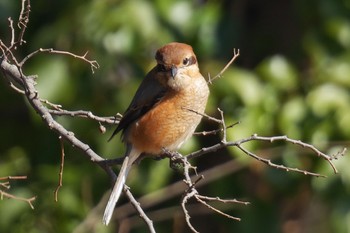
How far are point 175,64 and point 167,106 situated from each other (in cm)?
18

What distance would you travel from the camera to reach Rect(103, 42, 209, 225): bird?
12.9 ft

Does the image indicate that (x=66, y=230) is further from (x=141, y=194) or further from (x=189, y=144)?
(x=189, y=144)

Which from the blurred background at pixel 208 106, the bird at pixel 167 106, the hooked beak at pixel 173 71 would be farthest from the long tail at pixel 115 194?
the blurred background at pixel 208 106

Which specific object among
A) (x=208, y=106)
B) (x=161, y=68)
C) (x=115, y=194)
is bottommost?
(x=208, y=106)

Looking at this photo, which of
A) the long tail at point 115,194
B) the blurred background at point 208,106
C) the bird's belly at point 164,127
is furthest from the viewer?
the blurred background at point 208,106

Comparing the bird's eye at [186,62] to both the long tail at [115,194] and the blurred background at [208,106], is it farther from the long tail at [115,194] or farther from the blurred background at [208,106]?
the blurred background at [208,106]

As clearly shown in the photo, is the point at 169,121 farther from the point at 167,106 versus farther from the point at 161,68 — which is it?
the point at 161,68

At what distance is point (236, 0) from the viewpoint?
566cm

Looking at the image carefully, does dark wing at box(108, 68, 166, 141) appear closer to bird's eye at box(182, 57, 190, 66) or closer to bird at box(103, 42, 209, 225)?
bird at box(103, 42, 209, 225)

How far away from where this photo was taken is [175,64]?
3.96 meters

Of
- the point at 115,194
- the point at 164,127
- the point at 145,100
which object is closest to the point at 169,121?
the point at 164,127

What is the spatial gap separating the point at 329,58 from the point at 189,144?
39.5 inches

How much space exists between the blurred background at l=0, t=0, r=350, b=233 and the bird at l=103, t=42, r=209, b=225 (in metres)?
0.79

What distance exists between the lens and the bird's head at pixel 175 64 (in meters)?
3.93
